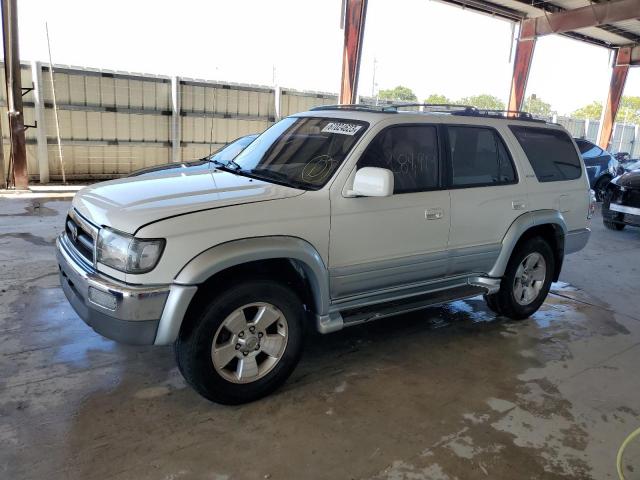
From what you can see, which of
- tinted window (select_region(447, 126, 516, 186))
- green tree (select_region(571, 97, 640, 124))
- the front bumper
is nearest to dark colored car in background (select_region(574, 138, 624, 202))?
tinted window (select_region(447, 126, 516, 186))

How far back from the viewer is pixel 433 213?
3.78 meters

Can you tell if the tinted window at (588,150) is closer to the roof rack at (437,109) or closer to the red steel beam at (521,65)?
the red steel beam at (521,65)

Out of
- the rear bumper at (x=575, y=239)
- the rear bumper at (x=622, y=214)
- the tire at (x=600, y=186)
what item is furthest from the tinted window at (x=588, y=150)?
the rear bumper at (x=575, y=239)

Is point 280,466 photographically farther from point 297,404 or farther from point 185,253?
point 185,253

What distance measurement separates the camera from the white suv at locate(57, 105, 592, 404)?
2.78 meters

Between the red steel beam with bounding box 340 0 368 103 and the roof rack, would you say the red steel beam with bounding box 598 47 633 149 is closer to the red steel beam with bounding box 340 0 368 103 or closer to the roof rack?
the red steel beam with bounding box 340 0 368 103

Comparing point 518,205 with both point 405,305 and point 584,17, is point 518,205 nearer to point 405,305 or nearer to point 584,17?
point 405,305

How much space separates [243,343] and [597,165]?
1214 centimetres

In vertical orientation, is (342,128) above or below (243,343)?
above

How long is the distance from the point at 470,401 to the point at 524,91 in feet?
59.0

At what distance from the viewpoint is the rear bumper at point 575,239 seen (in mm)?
4887

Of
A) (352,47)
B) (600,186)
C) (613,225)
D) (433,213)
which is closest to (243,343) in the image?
(433,213)

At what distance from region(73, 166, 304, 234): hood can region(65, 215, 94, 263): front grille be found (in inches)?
4.2

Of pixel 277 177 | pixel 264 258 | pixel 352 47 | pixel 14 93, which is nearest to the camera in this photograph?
pixel 264 258
